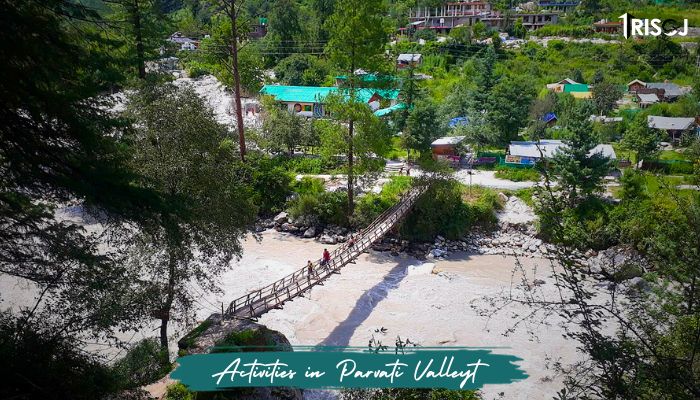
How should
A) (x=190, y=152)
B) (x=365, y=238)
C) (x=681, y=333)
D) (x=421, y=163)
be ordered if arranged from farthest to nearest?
(x=421, y=163)
(x=365, y=238)
(x=190, y=152)
(x=681, y=333)

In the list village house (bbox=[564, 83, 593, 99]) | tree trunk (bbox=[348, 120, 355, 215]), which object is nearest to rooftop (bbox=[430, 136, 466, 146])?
tree trunk (bbox=[348, 120, 355, 215])

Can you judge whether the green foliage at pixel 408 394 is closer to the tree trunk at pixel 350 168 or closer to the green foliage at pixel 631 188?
the tree trunk at pixel 350 168

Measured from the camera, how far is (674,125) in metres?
27.9

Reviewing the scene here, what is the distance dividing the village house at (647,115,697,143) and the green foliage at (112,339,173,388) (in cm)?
2834

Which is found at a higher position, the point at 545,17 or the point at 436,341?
the point at 545,17

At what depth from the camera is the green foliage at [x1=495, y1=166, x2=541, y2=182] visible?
22406 mm

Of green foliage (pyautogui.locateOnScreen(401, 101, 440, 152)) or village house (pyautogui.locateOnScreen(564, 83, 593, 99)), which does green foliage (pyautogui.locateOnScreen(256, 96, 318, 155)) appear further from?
village house (pyautogui.locateOnScreen(564, 83, 593, 99))

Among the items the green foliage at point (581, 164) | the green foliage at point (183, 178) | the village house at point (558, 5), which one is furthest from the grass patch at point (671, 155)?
the village house at point (558, 5)

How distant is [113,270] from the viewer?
6.32 meters

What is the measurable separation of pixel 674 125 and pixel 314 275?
995 inches

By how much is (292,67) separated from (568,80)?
22087 millimetres

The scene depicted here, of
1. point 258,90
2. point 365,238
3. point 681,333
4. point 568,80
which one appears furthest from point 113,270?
point 568,80

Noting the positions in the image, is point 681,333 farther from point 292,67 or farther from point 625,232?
point 292,67

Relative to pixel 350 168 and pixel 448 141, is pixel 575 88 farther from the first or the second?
pixel 350 168
